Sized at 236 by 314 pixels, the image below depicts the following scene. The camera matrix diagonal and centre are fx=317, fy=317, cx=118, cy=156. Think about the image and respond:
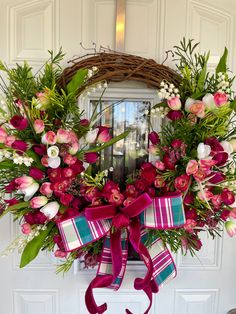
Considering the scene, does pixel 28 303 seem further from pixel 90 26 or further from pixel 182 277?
pixel 90 26

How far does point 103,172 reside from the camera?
832 mm

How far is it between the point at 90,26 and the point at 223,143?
528 mm

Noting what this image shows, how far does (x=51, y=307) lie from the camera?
1.08m

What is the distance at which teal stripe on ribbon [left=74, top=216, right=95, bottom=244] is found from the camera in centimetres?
81

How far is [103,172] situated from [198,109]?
29cm

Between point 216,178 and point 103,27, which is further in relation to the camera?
point 103,27

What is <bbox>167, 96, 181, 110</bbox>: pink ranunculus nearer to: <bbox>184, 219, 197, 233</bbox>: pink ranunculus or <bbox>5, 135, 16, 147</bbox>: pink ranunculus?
<bbox>184, 219, 197, 233</bbox>: pink ranunculus

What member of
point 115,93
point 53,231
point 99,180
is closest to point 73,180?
point 99,180

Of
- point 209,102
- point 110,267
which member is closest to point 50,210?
point 110,267

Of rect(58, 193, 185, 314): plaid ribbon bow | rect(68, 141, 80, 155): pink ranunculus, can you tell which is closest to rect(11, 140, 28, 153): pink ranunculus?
rect(68, 141, 80, 155): pink ranunculus

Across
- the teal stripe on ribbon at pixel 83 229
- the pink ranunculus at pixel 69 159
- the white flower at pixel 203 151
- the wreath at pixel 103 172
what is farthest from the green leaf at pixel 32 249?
the white flower at pixel 203 151

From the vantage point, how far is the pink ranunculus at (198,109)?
2.49 feet

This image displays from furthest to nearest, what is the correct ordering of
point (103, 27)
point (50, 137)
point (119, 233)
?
point (103, 27) < point (119, 233) < point (50, 137)

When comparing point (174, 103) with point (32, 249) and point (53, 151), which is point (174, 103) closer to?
point (53, 151)
